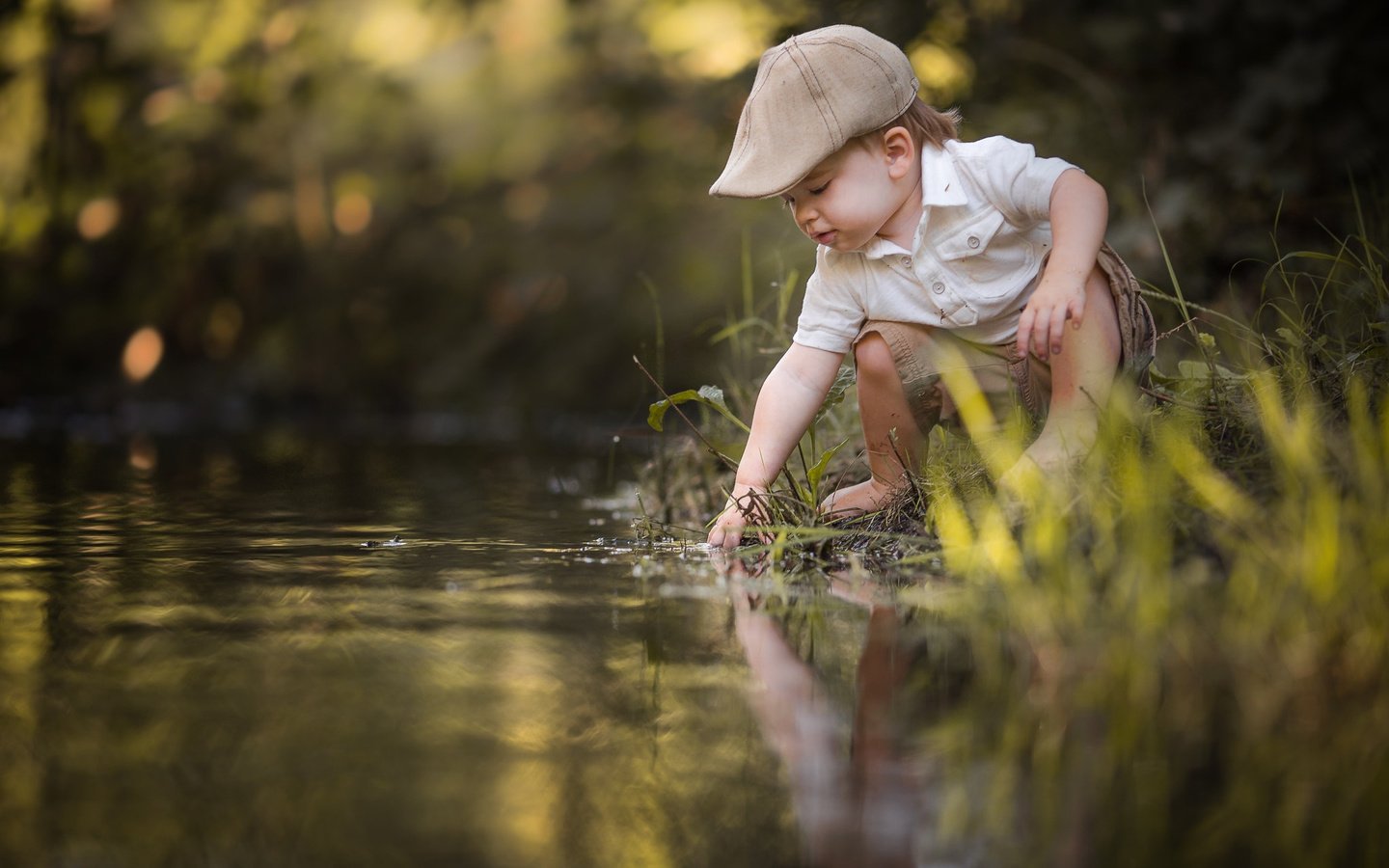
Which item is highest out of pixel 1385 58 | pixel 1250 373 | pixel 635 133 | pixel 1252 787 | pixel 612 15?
pixel 612 15

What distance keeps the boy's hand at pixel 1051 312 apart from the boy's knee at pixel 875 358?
289 mm

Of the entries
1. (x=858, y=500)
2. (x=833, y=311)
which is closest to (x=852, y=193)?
(x=833, y=311)

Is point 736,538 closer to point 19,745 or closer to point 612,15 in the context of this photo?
point 19,745

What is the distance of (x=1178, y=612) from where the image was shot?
139 centimetres

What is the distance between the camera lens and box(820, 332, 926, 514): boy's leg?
Result: 7.79 feet

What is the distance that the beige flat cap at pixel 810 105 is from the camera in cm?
220

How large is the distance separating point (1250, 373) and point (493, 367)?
720cm

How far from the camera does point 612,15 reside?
8.93m

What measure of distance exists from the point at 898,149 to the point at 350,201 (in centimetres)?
783

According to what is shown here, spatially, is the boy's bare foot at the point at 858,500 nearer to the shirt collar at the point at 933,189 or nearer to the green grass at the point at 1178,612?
the green grass at the point at 1178,612

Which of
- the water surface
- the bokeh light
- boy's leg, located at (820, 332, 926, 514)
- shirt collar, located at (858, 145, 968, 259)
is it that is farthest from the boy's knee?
the bokeh light

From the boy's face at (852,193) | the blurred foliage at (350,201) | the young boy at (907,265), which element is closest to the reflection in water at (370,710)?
the young boy at (907,265)

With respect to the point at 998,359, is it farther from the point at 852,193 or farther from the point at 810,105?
the point at 810,105

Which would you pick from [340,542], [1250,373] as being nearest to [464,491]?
[340,542]
